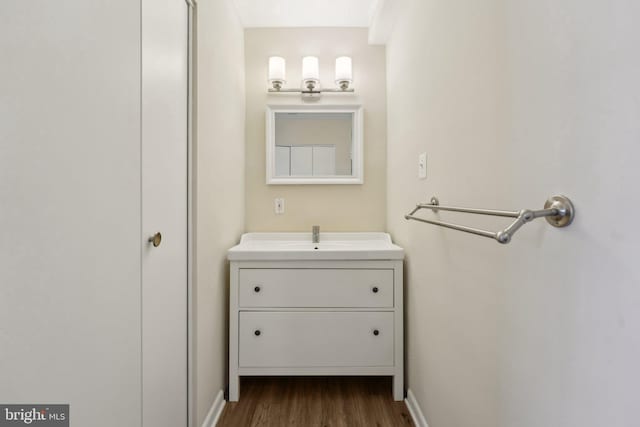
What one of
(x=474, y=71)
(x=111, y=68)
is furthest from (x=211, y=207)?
(x=474, y=71)

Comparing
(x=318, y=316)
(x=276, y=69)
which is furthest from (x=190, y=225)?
(x=276, y=69)

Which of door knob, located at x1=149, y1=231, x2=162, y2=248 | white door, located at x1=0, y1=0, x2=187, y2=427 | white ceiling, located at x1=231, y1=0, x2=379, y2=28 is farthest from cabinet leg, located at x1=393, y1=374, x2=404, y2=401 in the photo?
white ceiling, located at x1=231, y1=0, x2=379, y2=28

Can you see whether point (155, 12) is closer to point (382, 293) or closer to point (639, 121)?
point (639, 121)

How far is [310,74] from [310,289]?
1388 millimetres

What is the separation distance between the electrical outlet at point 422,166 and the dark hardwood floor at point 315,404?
1.18 m

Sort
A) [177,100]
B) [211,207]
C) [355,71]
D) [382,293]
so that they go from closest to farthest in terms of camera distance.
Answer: [177,100], [211,207], [382,293], [355,71]

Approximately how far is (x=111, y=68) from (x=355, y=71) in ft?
5.61

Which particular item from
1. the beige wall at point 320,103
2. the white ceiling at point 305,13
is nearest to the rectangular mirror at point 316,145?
the beige wall at point 320,103

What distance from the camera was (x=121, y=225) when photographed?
812 mm

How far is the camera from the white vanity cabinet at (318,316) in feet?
5.38

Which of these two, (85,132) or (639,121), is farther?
(85,132)

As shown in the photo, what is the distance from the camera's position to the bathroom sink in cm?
164

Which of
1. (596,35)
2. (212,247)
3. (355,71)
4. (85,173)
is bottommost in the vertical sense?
(212,247)

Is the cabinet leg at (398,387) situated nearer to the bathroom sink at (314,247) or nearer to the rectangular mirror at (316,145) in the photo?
the bathroom sink at (314,247)
